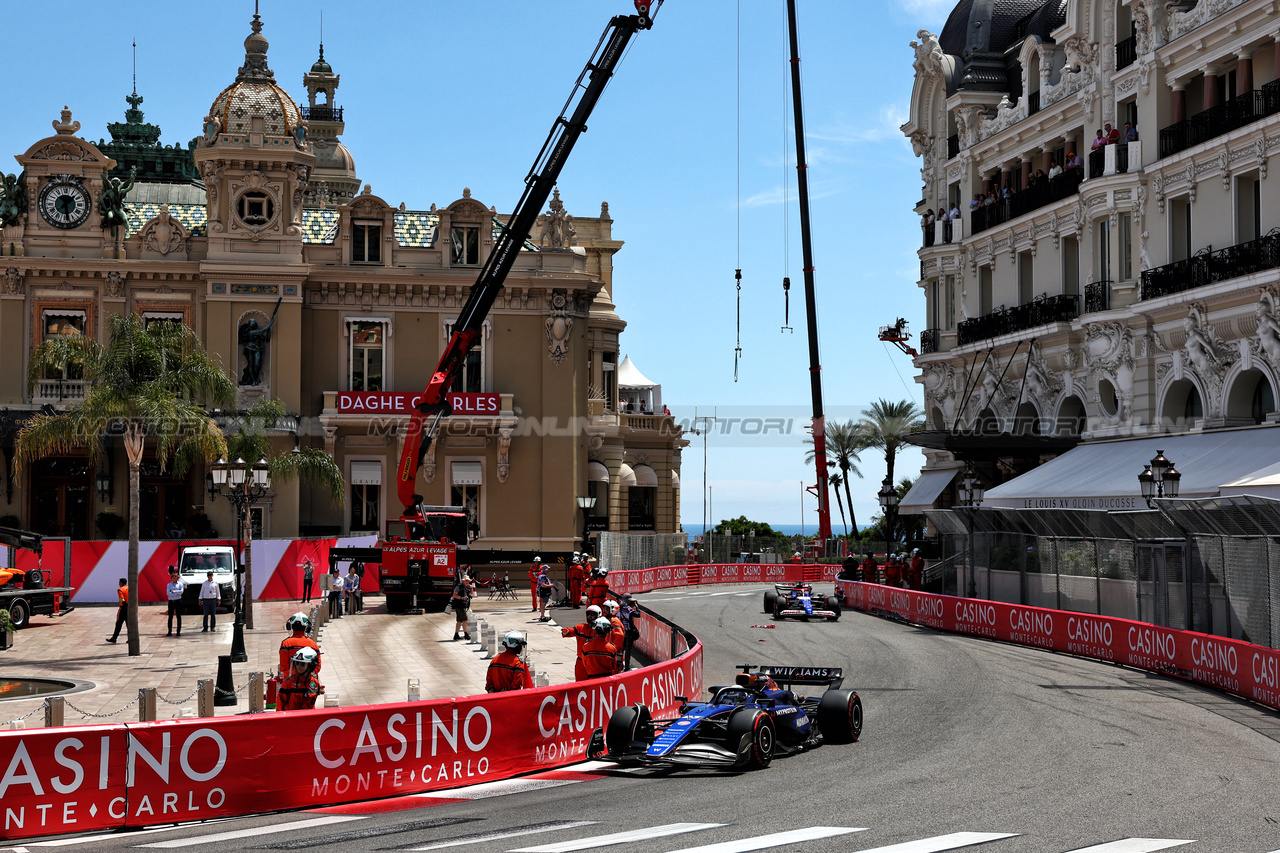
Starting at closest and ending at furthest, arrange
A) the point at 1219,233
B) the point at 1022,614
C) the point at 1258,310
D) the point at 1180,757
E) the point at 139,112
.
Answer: the point at 1180,757 → the point at 1022,614 → the point at 1258,310 → the point at 1219,233 → the point at 139,112

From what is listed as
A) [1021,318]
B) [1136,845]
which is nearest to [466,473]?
[1021,318]

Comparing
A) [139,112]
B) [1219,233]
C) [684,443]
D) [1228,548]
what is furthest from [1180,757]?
[139,112]

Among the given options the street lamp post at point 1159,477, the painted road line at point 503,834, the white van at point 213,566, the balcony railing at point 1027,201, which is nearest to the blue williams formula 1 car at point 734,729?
the painted road line at point 503,834

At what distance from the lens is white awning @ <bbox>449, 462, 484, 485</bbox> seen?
164 feet

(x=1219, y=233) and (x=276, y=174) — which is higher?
(x=276, y=174)

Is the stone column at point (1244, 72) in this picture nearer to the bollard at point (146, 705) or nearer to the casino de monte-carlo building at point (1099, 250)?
the casino de monte-carlo building at point (1099, 250)

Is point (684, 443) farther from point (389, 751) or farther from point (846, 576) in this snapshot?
point (389, 751)

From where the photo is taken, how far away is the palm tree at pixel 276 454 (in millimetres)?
43969

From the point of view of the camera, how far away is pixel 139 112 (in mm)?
60438

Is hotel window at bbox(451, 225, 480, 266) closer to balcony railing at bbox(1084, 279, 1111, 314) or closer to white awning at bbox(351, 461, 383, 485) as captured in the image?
white awning at bbox(351, 461, 383, 485)

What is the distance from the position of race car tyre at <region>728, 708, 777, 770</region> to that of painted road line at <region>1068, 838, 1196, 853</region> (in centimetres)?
476

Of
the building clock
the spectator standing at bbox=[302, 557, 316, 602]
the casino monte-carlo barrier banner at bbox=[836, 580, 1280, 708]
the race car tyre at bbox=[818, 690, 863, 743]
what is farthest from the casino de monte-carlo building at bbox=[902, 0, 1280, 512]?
the building clock

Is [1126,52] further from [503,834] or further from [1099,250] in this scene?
[503,834]

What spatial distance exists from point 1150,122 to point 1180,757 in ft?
87.0
